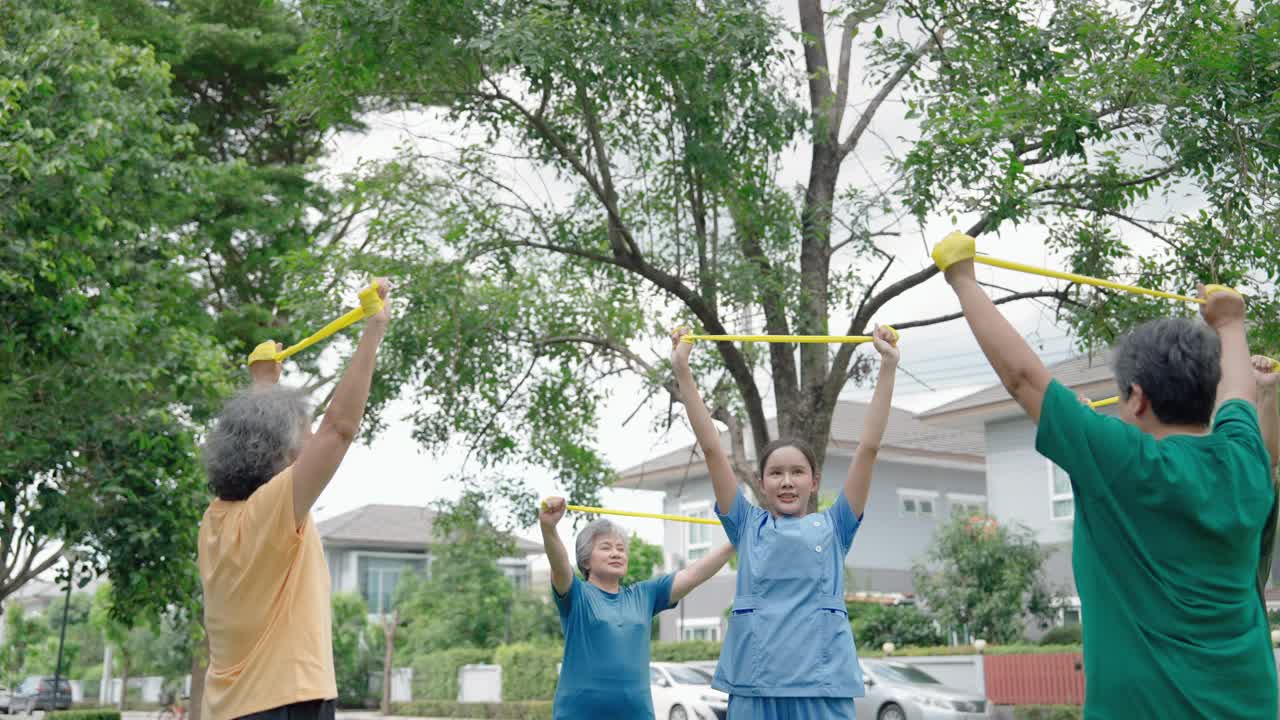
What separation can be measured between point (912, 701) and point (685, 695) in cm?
376

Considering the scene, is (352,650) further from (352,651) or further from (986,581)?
(986,581)

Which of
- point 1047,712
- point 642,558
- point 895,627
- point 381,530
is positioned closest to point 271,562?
point 1047,712

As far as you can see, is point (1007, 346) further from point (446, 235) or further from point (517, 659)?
point (517, 659)

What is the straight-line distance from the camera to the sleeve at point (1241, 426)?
8.80 feet

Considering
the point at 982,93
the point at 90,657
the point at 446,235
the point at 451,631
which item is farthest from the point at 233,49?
the point at 90,657

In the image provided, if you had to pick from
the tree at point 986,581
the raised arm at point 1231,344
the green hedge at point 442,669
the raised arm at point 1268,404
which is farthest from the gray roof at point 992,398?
the raised arm at point 1231,344

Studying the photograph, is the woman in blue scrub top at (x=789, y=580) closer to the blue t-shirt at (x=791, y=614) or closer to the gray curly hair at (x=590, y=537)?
the blue t-shirt at (x=791, y=614)

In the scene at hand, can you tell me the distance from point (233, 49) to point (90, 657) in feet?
143

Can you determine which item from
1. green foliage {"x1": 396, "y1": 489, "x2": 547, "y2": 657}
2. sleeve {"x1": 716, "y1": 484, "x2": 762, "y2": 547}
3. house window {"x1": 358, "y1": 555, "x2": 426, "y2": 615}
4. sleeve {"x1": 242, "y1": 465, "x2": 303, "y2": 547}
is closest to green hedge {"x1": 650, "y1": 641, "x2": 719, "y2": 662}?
green foliage {"x1": 396, "y1": 489, "x2": 547, "y2": 657}

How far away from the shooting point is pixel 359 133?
1809cm

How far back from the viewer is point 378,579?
4822 centimetres

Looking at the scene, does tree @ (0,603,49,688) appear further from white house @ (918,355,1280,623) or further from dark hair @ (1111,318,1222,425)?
dark hair @ (1111,318,1222,425)

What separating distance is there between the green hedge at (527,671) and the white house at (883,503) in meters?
3.52

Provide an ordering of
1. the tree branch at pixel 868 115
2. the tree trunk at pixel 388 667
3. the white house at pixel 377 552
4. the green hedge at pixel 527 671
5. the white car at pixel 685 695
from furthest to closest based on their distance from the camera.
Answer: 1. the white house at pixel 377 552
2. the tree trunk at pixel 388 667
3. the green hedge at pixel 527 671
4. the white car at pixel 685 695
5. the tree branch at pixel 868 115
